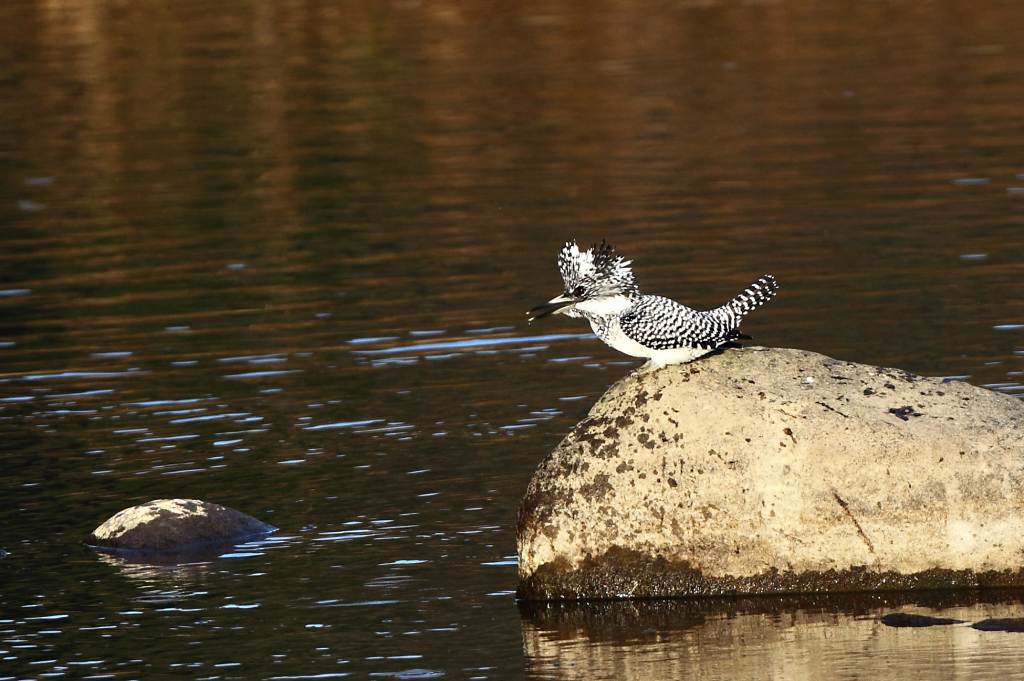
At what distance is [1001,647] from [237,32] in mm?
46469

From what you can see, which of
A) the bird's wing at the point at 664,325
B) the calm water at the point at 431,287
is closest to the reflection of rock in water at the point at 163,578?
the calm water at the point at 431,287

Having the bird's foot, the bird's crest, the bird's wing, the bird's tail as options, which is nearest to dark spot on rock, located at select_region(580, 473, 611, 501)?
the bird's foot

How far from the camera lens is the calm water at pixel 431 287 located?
12.5 m

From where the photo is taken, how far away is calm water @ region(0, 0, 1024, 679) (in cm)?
1246

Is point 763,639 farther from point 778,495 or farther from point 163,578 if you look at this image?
point 163,578

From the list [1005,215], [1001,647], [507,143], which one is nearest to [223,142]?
[507,143]

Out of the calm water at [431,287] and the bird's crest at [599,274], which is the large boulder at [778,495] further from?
the bird's crest at [599,274]

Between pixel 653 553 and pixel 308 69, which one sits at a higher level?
pixel 308 69

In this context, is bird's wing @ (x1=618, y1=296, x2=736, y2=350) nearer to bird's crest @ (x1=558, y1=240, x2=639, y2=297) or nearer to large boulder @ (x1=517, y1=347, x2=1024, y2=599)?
bird's crest @ (x1=558, y1=240, x2=639, y2=297)

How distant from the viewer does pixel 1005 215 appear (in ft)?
83.5

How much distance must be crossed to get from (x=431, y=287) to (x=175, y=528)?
9280 mm

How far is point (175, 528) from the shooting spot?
14742mm

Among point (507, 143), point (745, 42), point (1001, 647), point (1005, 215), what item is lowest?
point (1001, 647)

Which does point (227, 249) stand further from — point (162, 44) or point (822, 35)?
point (162, 44)
